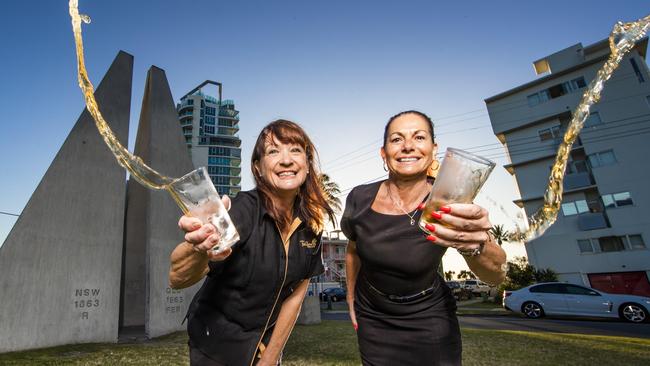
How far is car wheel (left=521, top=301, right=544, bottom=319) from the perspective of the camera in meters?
15.0

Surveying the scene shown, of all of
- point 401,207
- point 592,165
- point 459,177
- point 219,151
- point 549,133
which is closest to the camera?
point 459,177

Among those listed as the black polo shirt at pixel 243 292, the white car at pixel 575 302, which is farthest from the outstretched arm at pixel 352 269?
the white car at pixel 575 302

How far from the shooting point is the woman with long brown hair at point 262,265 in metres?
2.05

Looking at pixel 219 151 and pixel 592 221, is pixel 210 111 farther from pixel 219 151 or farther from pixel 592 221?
pixel 592 221

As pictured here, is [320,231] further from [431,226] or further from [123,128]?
[123,128]

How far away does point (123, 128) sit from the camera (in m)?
10.8

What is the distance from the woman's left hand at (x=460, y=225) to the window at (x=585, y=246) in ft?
112

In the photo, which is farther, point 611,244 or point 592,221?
point 592,221

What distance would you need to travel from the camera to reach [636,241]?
85.0 feet

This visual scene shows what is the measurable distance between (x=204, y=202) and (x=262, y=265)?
873 mm

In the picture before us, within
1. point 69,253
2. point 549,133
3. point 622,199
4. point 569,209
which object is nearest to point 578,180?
point 569,209

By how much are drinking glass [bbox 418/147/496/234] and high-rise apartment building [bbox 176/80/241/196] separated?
294ft

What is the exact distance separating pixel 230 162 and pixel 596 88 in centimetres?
9521

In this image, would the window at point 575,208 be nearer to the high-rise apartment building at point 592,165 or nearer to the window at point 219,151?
the high-rise apartment building at point 592,165
